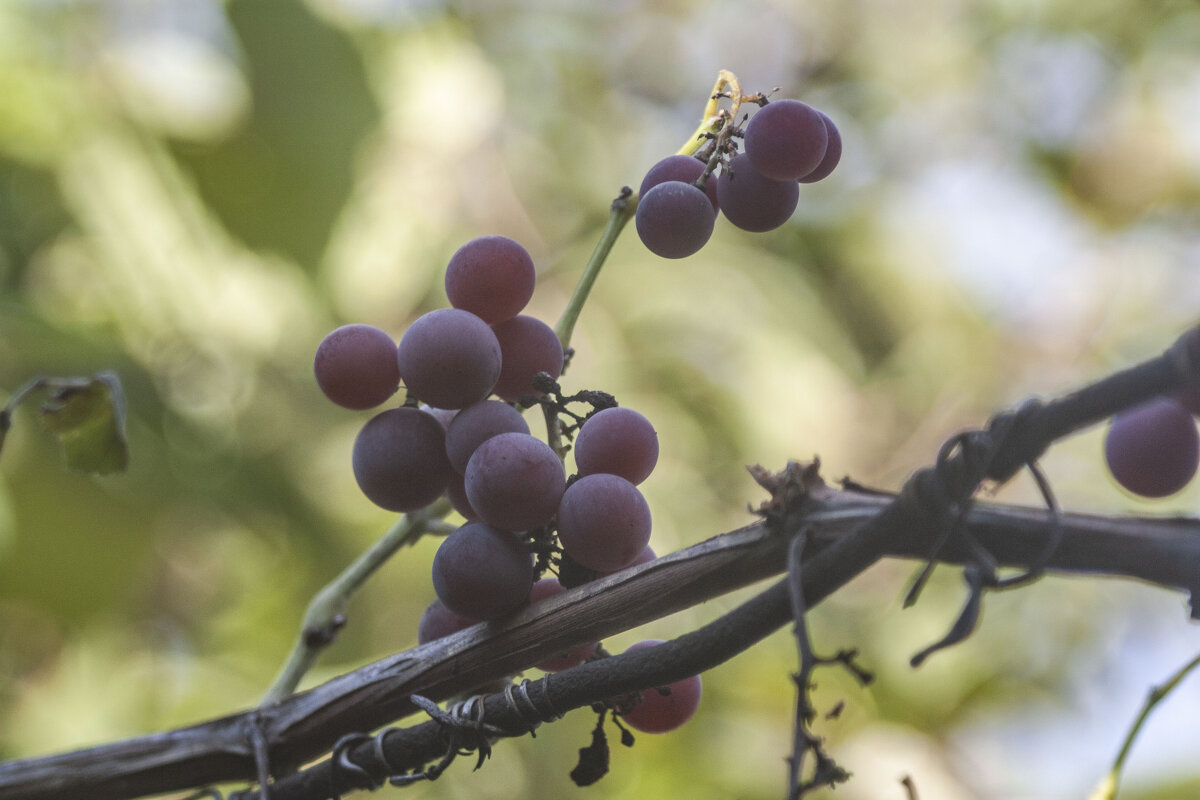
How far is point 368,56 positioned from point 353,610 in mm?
816

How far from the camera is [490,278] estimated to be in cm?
30

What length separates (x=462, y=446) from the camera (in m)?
0.28

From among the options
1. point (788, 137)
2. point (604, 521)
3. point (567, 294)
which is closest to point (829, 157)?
point (788, 137)

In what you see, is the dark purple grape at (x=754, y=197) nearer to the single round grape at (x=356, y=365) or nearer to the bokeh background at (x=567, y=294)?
the single round grape at (x=356, y=365)

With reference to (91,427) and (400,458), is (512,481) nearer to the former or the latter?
(400,458)

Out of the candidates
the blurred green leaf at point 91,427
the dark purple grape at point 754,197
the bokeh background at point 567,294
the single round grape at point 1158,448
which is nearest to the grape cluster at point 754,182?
the dark purple grape at point 754,197

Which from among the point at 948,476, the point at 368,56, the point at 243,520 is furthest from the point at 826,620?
the point at 948,476

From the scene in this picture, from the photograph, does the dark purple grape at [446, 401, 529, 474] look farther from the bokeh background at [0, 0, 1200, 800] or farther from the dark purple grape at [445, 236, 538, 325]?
the bokeh background at [0, 0, 1200, 800]

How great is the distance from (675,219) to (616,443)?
0.22ft

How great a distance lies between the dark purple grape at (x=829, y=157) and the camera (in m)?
0.26

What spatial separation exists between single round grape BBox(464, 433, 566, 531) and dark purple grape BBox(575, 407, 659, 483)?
13mm

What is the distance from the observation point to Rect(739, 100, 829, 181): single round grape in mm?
250

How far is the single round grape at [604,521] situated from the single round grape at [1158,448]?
0.12 metres

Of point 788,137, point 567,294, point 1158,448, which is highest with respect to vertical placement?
point 567,294
